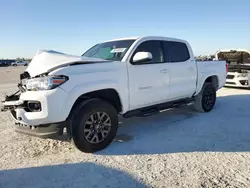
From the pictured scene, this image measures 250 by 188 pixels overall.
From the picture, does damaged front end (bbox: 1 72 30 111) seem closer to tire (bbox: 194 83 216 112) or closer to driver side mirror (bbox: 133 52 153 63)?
driver side mirror (bbox: 133 52 153 63)

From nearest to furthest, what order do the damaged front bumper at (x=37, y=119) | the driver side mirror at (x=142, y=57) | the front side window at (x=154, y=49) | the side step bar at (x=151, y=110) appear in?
the damaged front bumper at (x=37, y=119) < the driver side mirror at (x=142, y=57) < the side step bar at (x=151, y=110) < the front side window at (x=154, y=49)

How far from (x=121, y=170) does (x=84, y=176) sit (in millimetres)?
523

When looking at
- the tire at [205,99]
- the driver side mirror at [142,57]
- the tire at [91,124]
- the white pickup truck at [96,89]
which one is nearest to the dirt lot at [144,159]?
the tire at [91,124]

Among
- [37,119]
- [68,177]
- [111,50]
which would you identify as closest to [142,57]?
[111,50]

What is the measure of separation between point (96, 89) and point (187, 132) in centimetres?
223

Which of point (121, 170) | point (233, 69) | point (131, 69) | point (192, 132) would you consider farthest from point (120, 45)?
point (233, 69)

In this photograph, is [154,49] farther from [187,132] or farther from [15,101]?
[15,101]

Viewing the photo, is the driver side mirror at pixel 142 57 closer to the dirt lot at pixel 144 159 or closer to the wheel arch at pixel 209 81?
the dirt lot at pixel 144 159

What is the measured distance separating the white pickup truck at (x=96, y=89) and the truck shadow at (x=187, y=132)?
465 mm

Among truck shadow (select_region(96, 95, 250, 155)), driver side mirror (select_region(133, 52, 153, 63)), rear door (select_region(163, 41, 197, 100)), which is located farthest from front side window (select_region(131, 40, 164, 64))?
truck shadow (select_region(96, 95, 250, 155))

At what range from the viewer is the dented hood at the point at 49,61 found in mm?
4062

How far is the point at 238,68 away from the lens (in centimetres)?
1118

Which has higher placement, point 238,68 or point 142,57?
point 142,57

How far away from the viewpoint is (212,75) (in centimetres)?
729
